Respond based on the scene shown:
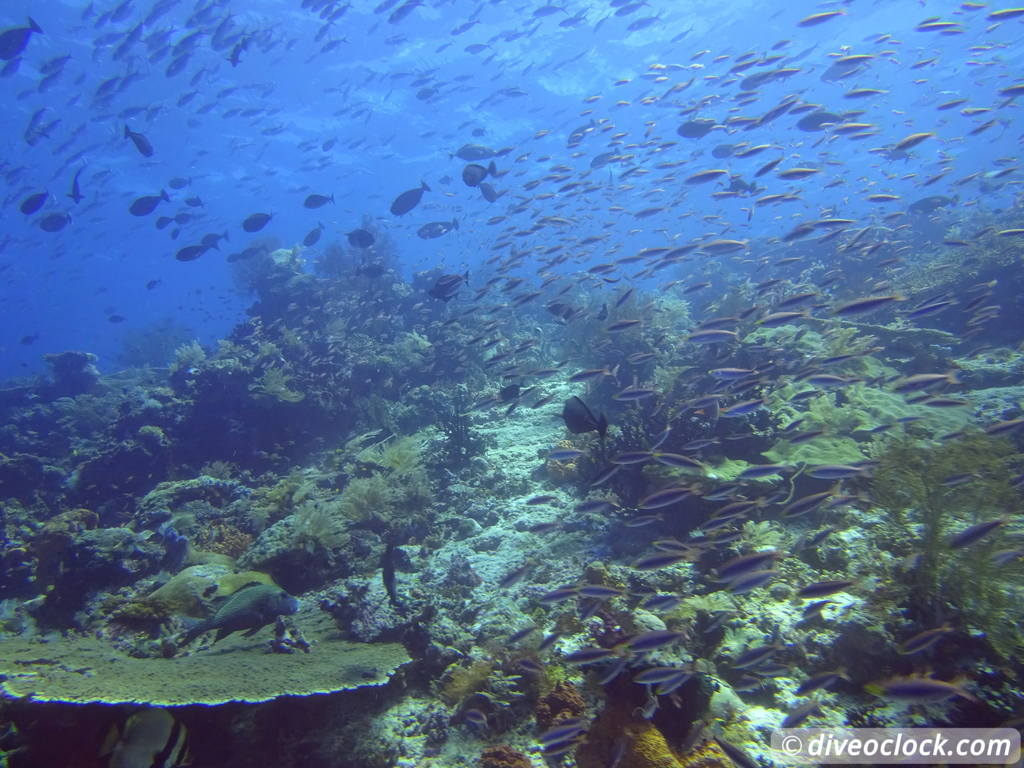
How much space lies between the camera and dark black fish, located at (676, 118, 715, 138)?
1303cm

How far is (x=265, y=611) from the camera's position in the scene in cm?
498

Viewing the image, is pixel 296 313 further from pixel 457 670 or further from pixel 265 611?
pixel 457 670

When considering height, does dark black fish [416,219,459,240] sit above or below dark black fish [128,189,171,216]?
below

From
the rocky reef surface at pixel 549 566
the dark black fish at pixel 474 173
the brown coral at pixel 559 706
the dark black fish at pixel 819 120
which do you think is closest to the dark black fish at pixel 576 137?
the dark black fish at pixel 474 173

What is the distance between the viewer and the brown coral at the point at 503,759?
3.54 meters

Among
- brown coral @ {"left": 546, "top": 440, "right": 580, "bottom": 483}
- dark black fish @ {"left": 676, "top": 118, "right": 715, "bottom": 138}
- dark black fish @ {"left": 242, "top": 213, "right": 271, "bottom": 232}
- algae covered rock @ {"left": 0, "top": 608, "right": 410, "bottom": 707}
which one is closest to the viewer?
algae covered rock @ {"left": 0, "top": 608, "right": 410, "bottom": 707}

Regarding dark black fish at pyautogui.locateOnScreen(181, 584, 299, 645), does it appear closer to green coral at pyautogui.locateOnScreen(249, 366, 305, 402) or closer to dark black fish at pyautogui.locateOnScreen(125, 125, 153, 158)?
green coral at pyautogui.locateOnScreen(249, 366, 305, 402)

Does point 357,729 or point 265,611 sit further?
point 265,611

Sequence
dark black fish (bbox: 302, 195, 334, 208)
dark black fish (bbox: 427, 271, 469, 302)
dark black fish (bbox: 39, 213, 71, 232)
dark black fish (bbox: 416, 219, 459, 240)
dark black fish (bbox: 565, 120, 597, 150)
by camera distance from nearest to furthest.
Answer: dark black fish (bbox: 427, 271, 469, 302)
dark black fish (bbox: 302, 195, 334, 208)
dark black fish (bbox: 39, 213, 71, 232)
dark black fish (bbox: 416, 219, 459, 240)
dark black fish (bbox: 565, 120, 597, 150)

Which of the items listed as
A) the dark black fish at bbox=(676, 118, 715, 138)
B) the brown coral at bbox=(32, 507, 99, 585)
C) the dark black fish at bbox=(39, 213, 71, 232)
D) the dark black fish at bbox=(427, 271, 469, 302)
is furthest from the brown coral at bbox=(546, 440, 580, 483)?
the dark black fish at bbox=(39, 213, 71, 232)

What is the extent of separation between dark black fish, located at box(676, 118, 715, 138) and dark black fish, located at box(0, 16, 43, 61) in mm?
16199

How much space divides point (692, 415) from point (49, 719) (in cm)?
809

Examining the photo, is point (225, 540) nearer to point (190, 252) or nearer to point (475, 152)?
point (190, 252)

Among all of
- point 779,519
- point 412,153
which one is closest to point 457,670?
point 779,519
